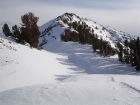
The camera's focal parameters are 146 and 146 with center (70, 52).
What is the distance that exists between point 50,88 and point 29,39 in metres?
21.7

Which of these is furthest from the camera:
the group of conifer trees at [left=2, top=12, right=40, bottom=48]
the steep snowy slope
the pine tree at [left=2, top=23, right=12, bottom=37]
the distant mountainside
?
the distant mountainside

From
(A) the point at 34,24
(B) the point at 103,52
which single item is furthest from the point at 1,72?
(B) the point at 103,52

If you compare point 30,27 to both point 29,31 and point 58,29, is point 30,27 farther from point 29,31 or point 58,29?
point 58,29

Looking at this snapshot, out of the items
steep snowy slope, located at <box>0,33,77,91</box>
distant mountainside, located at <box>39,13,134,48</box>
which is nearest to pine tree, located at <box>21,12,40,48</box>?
steep snowy slope, located at <box>0,33,77,91</box>

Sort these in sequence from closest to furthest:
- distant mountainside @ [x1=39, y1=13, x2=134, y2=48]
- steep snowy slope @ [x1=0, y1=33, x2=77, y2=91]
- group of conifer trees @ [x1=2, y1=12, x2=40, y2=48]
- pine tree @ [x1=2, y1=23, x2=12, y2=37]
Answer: steep snowy slope @ [x1=0, y1=33, x2=77, y2=91], group of conifer trees @ [x1=2, y1=12, x2=40, y2=48], pine tree @ [x1=2, y1=23, x2=12, y2=37], distant mountainside @ [x1=39, y1=13, x2=134, y2=48]

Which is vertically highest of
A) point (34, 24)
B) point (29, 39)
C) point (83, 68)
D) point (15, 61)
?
point (34, 24)

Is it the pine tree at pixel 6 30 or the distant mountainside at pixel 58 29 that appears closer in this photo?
the pine tree at pixel 6 30

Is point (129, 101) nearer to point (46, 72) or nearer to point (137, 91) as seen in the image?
point (137, 91)

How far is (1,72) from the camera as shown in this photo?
54.7 ft

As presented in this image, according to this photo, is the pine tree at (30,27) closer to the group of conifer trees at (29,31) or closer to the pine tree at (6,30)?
the group of conifer trees at (29,31)

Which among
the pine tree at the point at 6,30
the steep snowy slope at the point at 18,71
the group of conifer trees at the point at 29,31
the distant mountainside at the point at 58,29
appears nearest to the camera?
the steep snowy slope at the point at 18,71

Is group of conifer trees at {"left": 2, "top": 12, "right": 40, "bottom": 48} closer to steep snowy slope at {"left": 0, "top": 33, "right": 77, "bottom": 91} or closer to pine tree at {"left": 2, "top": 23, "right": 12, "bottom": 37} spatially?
pine tree at {"left": 2, "top": 23, "right": 12, "bottom": 37}

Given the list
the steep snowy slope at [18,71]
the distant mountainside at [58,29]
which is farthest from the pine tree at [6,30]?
the distant mountainside at [58,29]

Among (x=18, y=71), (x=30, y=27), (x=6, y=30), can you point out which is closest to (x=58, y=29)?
(x=6, y=30)
